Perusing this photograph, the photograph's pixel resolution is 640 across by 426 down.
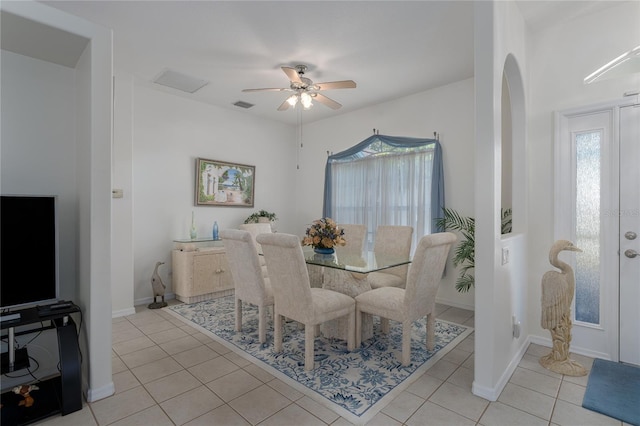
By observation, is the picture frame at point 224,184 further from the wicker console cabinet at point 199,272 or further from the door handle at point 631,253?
the door handle at point 631,253

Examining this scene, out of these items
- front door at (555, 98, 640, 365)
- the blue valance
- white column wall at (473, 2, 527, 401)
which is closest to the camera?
white column wall at (473, 2, 527, 401)

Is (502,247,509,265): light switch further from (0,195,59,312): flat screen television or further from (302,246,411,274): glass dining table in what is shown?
(0,195,59,312): flat screen television

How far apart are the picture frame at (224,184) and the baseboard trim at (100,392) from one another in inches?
118

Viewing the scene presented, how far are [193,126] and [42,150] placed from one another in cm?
257

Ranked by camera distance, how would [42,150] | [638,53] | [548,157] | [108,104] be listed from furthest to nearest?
1. [548,157]
2. [42,150]
3. [108,104]
4. [638,53]

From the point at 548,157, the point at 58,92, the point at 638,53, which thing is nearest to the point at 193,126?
the point at 58,92

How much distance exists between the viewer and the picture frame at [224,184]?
4.85m

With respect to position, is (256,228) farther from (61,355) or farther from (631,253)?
(631,253)

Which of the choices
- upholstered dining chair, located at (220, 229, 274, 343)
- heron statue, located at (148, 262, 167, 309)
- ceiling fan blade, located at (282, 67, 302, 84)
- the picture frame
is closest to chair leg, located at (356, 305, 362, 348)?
upholstered dining chair, located at (220, 229, 274, 343)

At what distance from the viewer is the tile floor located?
6.23 ft

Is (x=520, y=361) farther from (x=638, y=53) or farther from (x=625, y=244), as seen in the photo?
(x=638, y=53)

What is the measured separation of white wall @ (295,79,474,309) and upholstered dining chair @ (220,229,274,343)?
255cm

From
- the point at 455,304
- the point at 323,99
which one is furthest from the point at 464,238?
the point at 323,99

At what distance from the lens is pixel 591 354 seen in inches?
106
